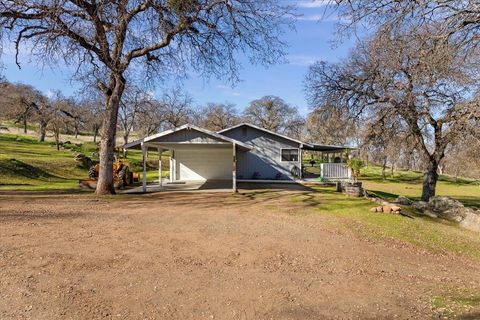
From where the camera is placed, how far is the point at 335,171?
27.6m

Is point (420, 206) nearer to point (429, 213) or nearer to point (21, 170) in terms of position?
point (429, 213)

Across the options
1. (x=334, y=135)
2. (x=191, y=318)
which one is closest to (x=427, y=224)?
(x=191, y=318)

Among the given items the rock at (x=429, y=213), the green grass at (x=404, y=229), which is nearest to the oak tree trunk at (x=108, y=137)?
the green grass at (x=404, y=229)

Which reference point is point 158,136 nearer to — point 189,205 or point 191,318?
point 189,205

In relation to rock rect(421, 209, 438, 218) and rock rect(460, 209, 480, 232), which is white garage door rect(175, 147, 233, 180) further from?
rock rect(460, 209, 480, 232)

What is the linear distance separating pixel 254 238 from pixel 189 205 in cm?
528

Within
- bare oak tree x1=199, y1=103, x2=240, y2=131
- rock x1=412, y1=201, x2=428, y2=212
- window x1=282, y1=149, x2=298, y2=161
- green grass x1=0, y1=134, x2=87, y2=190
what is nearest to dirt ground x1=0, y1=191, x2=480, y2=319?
rock x1=412, y1=201, x2=428, y2=212

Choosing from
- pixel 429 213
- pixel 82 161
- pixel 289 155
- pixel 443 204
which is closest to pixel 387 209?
pixel 429 213

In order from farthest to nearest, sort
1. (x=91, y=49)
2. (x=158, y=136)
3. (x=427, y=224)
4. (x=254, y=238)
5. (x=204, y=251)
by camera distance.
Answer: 1. (x=158, y=136)
2. (x=91, y=49)
3. (x=427, y=224)
4. (x=254, y=238)
5. (x=204, y=251)

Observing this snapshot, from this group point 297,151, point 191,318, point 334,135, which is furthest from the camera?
point 334,135

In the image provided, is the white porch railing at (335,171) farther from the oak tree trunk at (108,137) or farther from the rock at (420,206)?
the oak tree trunk at (108,137)

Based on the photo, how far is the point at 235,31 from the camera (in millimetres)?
15164

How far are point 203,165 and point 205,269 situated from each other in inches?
827

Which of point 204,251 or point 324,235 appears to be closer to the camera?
point 204,251
